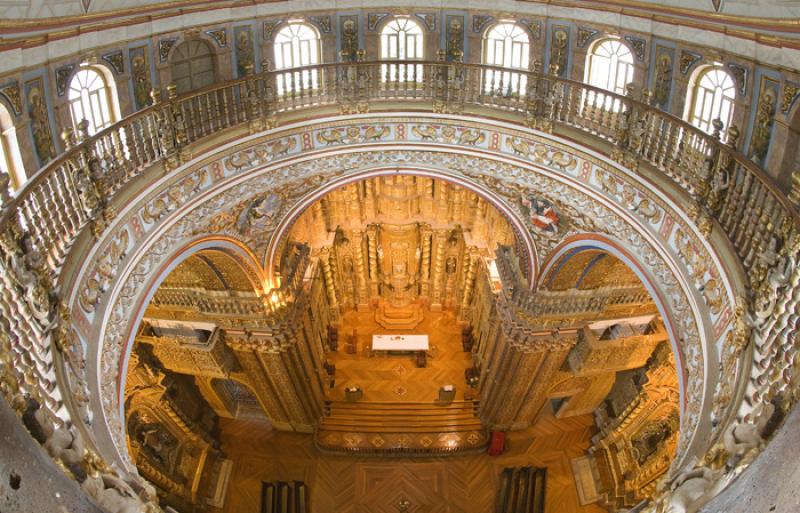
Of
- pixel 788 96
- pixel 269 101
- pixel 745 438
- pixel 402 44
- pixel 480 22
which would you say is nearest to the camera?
pixel 745 438

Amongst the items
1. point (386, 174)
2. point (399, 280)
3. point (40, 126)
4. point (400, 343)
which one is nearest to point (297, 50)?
point (386, 174)

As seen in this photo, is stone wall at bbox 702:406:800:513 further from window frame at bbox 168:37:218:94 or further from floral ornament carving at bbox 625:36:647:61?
window frame at bbox 168:37:218:94

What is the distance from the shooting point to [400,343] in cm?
1777

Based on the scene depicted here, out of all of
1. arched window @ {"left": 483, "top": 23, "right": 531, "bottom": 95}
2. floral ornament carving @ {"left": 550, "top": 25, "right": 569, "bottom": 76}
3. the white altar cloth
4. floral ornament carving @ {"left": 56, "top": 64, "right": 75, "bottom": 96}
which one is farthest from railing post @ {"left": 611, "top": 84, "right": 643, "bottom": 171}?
the white altar cloth

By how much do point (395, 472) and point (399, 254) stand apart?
6.08 metres

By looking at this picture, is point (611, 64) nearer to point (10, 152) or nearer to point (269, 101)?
point (269, 101)

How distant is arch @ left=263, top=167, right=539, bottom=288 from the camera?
37.7 ft

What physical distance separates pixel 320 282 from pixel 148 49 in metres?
9.14

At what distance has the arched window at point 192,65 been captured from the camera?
32.3ft

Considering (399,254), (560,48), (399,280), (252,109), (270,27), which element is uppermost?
(270,27)

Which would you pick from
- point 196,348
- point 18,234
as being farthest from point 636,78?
point 196,348

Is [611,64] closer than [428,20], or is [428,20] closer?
[611,64]

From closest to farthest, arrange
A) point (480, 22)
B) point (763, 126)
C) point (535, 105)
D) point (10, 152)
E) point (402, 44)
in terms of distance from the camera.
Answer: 1. point (10, 152)
2. point (763, 126)
3. point (535, 105)
4. point (480, 22)
5. point (402, 44)

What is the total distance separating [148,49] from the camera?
912 cm
